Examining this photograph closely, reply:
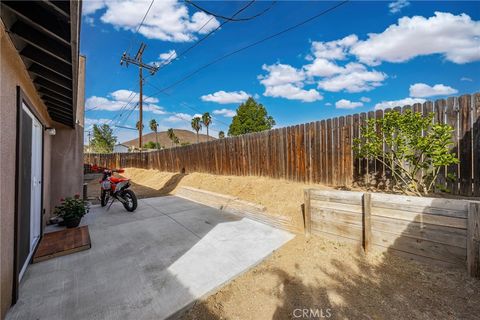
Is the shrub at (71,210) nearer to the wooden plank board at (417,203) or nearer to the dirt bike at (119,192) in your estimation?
the dirt bike at (119,192)

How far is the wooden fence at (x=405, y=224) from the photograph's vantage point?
2148 millimetres

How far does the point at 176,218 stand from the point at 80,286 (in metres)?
2.45

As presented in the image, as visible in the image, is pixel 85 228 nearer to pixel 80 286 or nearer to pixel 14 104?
pixel 80 286

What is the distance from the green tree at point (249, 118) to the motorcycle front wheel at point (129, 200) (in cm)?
2062

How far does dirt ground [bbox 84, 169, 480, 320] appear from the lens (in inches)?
74.6

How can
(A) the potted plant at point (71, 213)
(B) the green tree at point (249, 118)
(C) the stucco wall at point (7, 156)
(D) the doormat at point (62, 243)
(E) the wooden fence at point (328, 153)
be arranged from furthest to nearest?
(B) the green tree at point (249, 118)
(A) the potted plant at point (71, 213)
(E) the wooden fence at point (328, 153)
(D) the doormat at point (62, 243)
(C) the stucco wall at point (7, 156)

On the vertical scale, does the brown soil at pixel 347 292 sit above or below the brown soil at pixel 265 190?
below

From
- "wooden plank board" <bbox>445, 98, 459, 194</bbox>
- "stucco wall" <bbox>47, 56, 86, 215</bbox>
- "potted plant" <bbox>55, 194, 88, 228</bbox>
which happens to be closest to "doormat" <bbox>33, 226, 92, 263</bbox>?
"potted plant" <bbox>55, 194, 88, 228</bbox>

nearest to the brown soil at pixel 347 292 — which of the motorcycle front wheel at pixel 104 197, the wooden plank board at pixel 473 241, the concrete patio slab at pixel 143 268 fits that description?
the wooden plank board at pixel 473 241

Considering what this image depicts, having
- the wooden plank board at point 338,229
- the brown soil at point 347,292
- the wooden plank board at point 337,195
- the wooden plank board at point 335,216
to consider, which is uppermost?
the wooden plank board at point 337,195

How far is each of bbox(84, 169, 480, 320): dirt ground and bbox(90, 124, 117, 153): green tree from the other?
3176cm

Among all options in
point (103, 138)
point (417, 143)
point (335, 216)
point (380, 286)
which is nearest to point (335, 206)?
point (335, 216)

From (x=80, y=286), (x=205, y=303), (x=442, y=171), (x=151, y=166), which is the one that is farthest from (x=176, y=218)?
(x=151, y=166)

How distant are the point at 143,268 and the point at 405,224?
11.0ft
